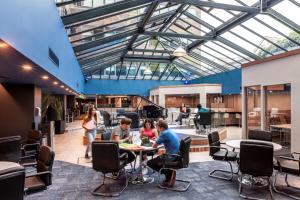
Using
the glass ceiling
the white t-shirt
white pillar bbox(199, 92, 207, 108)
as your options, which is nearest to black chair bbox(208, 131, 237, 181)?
the white t-shirt

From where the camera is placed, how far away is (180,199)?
12.4 ft

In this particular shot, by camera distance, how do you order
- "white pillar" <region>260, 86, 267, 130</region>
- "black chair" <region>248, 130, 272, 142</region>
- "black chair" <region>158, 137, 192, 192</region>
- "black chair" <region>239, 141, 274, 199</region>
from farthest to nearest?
"white pillar" <region>260, 86, 267, 130</region> → "black chair" <region>248, 130, 272, 142</region> → "black chair" <region>158, 137, 192, 192</region> → "black chair" <region>239, 141, 274, 199</region>

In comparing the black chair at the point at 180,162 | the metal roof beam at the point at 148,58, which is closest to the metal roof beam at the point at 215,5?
the black chair at the point at 180,162

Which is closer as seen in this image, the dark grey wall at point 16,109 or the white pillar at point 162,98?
the dark grey wall at point 16,109

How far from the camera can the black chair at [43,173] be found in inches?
123

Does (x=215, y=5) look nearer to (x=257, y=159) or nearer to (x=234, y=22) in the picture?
(x=234, y=22)

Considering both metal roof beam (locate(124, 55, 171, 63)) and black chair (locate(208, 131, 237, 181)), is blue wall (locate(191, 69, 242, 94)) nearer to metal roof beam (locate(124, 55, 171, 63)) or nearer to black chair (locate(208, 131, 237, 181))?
metal roof beam (locate(124, 55, 171, 63))

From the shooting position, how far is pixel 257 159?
12.4 ft

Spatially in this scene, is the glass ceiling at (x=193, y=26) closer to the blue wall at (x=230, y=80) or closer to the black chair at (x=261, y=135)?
the blue wall at (x=230, y=80)

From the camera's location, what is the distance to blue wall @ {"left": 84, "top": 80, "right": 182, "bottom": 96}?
63.2 ft

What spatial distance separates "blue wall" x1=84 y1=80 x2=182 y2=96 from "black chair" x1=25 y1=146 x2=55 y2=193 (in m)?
16.2

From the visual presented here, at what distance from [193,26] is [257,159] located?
8141 mm

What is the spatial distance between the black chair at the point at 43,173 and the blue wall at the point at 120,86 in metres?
16.2

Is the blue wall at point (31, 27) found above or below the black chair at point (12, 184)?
above
